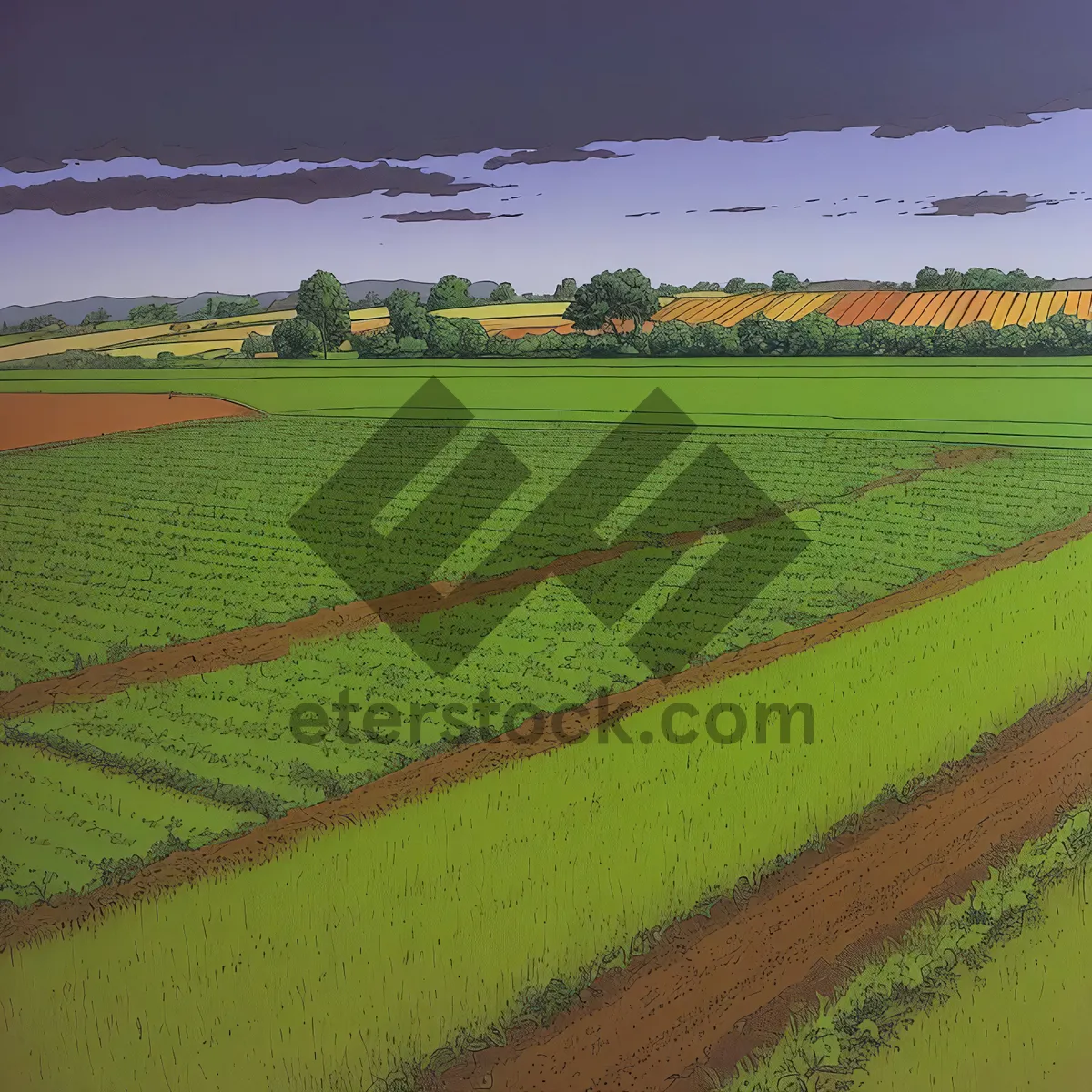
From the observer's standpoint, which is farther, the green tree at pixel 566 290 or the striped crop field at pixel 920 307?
the striped crop field at pixel 920 307

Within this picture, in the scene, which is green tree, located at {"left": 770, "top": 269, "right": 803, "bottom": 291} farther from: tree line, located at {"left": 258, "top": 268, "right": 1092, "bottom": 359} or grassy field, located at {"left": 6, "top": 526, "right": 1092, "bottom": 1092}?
grassy field, located at {"left": 6, "top": 526, "right": 1092, "bottom": 1092}

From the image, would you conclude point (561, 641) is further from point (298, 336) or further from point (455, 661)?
point (298, 336)

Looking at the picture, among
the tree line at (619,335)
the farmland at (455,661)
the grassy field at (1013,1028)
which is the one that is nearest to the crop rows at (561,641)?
the farmland at (455,661)

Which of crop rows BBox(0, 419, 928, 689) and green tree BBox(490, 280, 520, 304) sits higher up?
green tree BBox(490, 280, 520, 304)

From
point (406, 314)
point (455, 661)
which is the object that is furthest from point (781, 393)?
point (455, 661)

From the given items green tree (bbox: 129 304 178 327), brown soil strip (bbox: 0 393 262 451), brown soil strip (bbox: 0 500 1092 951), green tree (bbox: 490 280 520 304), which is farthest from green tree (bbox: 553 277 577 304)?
brown soil strip (bbox: 0 500 1092 951)

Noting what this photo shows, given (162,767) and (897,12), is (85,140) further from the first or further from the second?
(897,12)

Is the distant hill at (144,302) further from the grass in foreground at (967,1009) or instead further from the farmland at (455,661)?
the grass in foreground at (967,1009)
